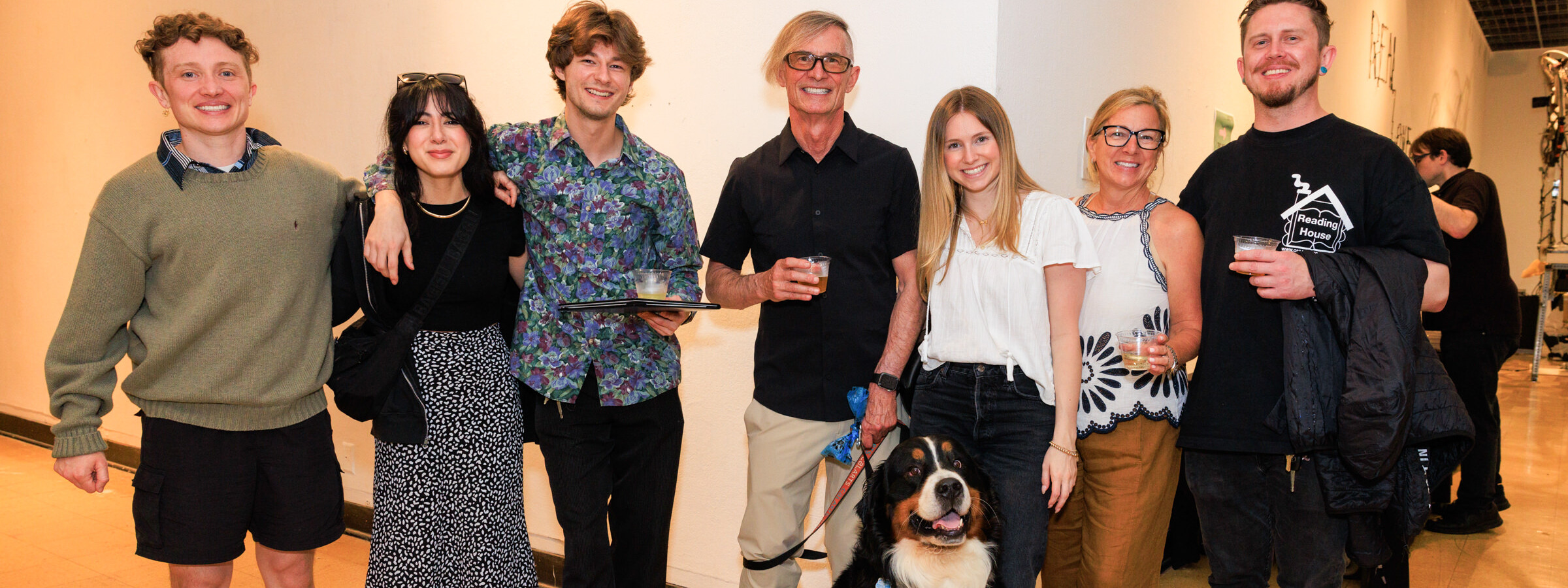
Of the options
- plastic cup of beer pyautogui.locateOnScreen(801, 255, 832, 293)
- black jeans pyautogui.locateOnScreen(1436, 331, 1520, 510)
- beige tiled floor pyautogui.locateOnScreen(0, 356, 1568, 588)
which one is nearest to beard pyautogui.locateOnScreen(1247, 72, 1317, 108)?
plastic cup of beer pyautogui.locateOnScreen(801, 255, 832, 293)

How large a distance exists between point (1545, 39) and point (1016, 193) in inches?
631

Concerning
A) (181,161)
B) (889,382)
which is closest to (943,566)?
(889,382)

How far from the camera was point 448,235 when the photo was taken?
2164 mm

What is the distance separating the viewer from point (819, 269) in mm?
1994

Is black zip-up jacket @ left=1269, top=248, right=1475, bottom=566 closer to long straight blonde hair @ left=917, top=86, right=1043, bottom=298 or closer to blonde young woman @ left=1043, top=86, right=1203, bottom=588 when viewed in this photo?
blonde young woman @ left=1043, top=86, right=1203, bottom=588

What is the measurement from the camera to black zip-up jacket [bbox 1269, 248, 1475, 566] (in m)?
1.85

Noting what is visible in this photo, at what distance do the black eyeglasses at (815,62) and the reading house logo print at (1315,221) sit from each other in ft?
3.64

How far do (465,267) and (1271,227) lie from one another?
1.95 m

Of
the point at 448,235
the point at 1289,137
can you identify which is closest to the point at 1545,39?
the point at 1289,137

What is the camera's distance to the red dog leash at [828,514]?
2.18 m

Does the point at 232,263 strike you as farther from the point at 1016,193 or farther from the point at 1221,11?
the point at 1221,11

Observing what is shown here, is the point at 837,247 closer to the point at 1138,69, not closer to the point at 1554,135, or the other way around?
the point at 1138,69

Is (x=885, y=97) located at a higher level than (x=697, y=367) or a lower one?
higher

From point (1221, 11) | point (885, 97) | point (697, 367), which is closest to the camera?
point (885, 97)
